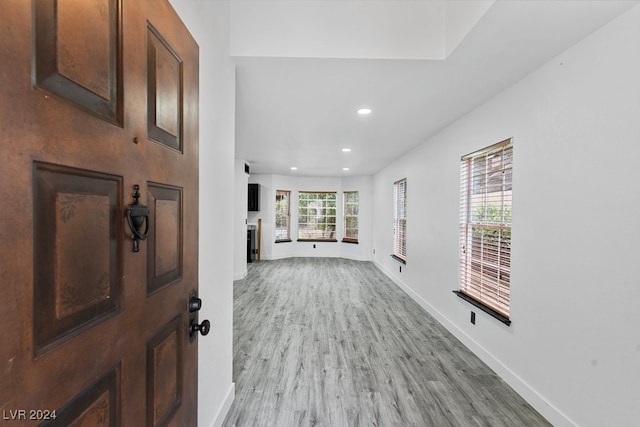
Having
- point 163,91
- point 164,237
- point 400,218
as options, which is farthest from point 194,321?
point 400,218


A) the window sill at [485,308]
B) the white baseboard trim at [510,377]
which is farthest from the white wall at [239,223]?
the window sill at [485,308]

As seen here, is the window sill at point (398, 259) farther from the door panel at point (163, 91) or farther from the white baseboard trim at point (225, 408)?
the door panel at point (163, 91)

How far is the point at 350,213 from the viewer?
26.5ft

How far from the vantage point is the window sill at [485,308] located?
2263mm

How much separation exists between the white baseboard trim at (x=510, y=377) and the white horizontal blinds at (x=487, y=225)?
44 cm

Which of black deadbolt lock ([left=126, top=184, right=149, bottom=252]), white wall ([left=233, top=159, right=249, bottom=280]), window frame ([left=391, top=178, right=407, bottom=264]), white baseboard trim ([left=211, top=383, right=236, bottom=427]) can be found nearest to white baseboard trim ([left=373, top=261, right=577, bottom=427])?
window frame ([left=391, top=178, right=407, bottom=264])

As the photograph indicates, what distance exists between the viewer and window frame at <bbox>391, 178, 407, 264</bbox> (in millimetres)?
5077

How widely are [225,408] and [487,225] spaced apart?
2.57 metres

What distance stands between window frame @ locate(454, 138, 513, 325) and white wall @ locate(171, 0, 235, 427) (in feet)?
7.15

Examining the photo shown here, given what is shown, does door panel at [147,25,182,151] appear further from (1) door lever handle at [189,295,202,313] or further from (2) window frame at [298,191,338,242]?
(2) window frame at [298,191,338,242]

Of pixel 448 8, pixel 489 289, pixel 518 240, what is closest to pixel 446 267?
pixel 489 289

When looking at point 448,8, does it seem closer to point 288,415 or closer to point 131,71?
point 131,71

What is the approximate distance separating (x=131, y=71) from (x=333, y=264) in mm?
6762

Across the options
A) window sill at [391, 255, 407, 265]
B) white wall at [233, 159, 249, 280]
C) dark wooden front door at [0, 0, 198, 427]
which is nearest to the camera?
dark wooden front door at [0, 0, 198, 427]
